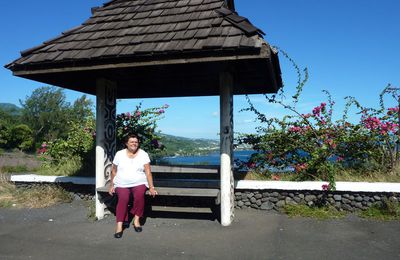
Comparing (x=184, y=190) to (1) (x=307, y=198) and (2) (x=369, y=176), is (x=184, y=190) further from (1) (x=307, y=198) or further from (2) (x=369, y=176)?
(2) (x=369, y=176)

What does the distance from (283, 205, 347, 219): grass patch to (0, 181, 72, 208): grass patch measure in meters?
4.57

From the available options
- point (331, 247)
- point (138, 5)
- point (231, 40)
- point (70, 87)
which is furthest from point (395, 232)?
point (70, 87)

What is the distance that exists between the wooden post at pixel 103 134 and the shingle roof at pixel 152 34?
899 mm

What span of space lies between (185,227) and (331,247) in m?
2.19

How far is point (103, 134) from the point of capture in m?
6.07

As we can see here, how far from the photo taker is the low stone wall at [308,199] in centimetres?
594

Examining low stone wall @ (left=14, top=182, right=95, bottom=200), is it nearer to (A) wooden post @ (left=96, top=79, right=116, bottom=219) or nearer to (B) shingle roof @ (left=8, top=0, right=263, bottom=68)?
(A) wooden post @ (left=96, top=79, right=116, bottom=219)

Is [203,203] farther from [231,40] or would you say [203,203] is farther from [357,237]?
[231,40]

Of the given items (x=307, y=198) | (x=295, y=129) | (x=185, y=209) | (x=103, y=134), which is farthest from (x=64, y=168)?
(x=307, y=198)

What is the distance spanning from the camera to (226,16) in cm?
516

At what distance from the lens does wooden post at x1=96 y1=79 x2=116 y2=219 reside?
598 centimetres

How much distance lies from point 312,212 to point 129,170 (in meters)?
3.23

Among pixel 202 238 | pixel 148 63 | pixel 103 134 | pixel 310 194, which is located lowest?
pixel 202 238

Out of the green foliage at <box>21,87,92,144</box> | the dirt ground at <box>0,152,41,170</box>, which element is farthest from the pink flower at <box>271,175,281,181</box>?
the green foliage at <box>21,87,92,144</box>
